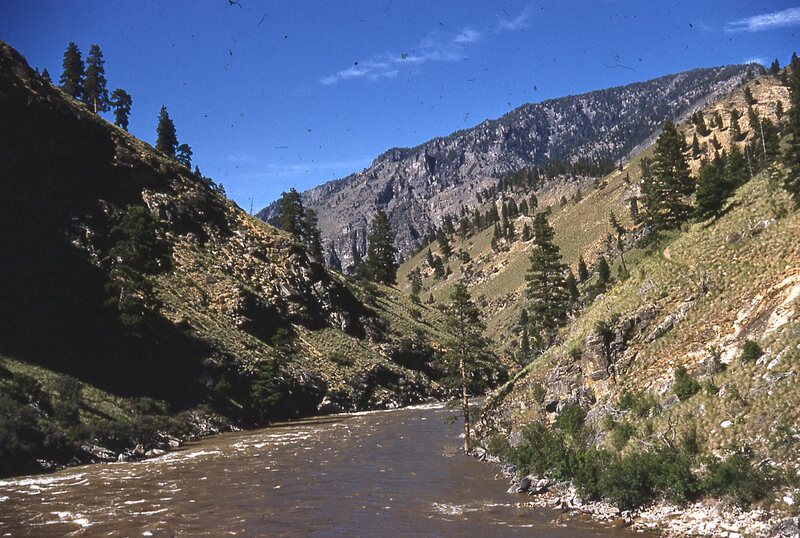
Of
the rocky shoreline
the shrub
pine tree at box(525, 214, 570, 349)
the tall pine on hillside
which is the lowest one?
the rocky shoreline

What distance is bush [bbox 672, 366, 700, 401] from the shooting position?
21.4 m

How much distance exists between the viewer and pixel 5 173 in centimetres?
5641

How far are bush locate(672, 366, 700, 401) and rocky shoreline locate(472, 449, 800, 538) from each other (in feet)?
16.4

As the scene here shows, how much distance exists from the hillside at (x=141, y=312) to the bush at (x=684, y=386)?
34.1 meters

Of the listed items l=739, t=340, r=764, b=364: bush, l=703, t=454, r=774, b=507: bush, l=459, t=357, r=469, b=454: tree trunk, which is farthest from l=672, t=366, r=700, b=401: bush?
l=459, t=357, r=469, b=454: tree trunk

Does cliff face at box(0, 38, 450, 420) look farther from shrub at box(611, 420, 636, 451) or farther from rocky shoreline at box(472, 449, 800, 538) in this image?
shrub at box(611, 420, 636, 451)

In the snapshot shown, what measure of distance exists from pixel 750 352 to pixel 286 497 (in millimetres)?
20000

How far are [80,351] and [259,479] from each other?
26641 mm

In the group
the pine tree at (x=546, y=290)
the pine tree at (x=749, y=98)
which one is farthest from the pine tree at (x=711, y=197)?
the pine tree at (x=749, y=98)

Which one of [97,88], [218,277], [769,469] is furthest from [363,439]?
[97,88]

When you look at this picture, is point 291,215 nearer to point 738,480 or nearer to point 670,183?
point 670,183

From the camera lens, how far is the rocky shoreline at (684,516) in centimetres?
1502

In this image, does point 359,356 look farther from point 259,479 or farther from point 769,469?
point 769,469

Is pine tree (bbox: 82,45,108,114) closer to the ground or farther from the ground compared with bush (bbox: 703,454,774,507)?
Answer: farther from the ground
